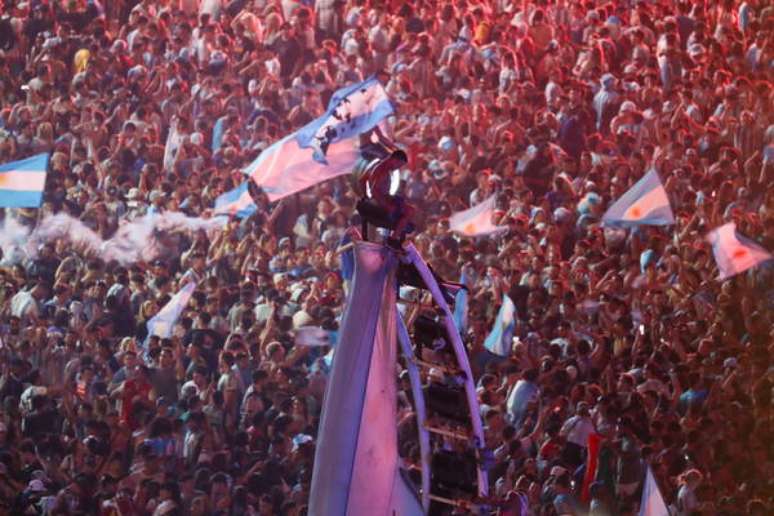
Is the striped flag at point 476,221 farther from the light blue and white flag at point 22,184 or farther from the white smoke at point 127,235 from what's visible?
the light blue and white flag at point 22,184

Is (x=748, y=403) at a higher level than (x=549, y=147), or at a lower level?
lower

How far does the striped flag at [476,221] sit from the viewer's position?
10977 millimetres

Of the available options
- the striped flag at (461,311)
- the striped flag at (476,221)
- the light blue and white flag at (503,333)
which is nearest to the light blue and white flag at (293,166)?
the striped flag at (476,221)

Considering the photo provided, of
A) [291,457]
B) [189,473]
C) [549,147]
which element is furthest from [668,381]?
[189,473]

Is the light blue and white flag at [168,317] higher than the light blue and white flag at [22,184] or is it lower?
lower

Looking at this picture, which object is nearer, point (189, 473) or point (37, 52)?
point (189, 473)

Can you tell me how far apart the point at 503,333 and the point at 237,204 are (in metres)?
2.10

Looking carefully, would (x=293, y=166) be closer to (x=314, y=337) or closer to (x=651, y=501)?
(x=314, y=337)

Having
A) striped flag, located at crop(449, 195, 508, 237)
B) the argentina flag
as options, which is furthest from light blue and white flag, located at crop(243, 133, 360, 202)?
the argentina flag

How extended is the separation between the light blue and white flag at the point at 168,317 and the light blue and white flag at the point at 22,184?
4.13ft

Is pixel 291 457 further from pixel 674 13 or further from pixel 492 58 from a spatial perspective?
pixel 674 13

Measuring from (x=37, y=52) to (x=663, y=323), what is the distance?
4.85 meters

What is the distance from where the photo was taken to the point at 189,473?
10.3 metres

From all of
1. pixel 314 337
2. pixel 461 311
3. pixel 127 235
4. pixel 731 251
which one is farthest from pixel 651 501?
pixel 127 235
